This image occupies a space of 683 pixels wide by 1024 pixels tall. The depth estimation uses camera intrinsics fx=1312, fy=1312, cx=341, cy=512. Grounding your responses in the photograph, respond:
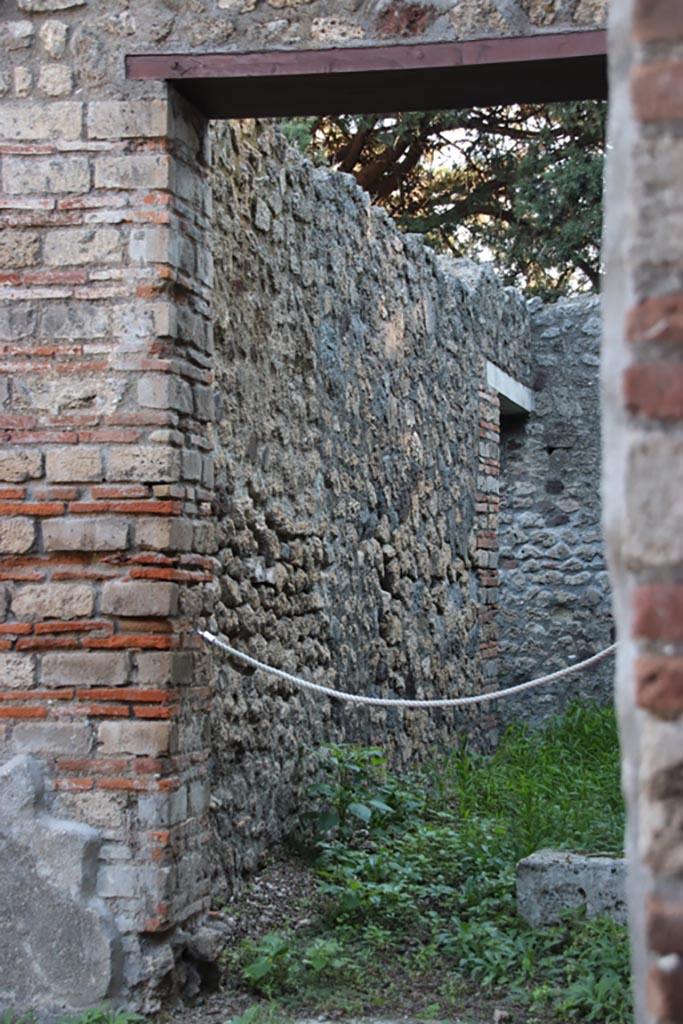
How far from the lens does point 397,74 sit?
381 centimetres

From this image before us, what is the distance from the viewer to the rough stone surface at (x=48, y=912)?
3713 mm

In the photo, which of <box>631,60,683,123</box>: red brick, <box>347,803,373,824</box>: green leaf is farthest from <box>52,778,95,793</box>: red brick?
<box>631,60,683,123</box>: red brick

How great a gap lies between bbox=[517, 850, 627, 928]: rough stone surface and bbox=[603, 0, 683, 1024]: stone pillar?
11.0 feet

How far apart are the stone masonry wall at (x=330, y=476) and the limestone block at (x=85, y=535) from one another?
95 cm

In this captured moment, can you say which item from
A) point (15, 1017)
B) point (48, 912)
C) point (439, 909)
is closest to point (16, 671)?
point (48, 912)

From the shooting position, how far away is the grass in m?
4.05

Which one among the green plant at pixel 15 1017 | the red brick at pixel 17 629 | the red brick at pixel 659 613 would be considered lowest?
the green plant at pixel 15 1017

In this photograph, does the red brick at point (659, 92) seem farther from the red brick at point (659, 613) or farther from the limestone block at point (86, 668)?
the limestone block at point (86, 668)

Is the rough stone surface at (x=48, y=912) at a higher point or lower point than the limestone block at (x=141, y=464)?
lower

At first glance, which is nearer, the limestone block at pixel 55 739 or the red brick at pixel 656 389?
the red brick at pixel 656 389

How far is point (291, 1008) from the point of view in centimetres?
393

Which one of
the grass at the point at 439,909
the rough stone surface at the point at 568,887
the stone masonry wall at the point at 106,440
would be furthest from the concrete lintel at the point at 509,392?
the stone masonry wall at the point at 106,440

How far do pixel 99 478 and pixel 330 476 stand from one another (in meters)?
2.35

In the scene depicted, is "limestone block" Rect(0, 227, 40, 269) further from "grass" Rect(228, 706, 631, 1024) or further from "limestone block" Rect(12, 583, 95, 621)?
"grass" Rect(228, 706, 631, 1024)
